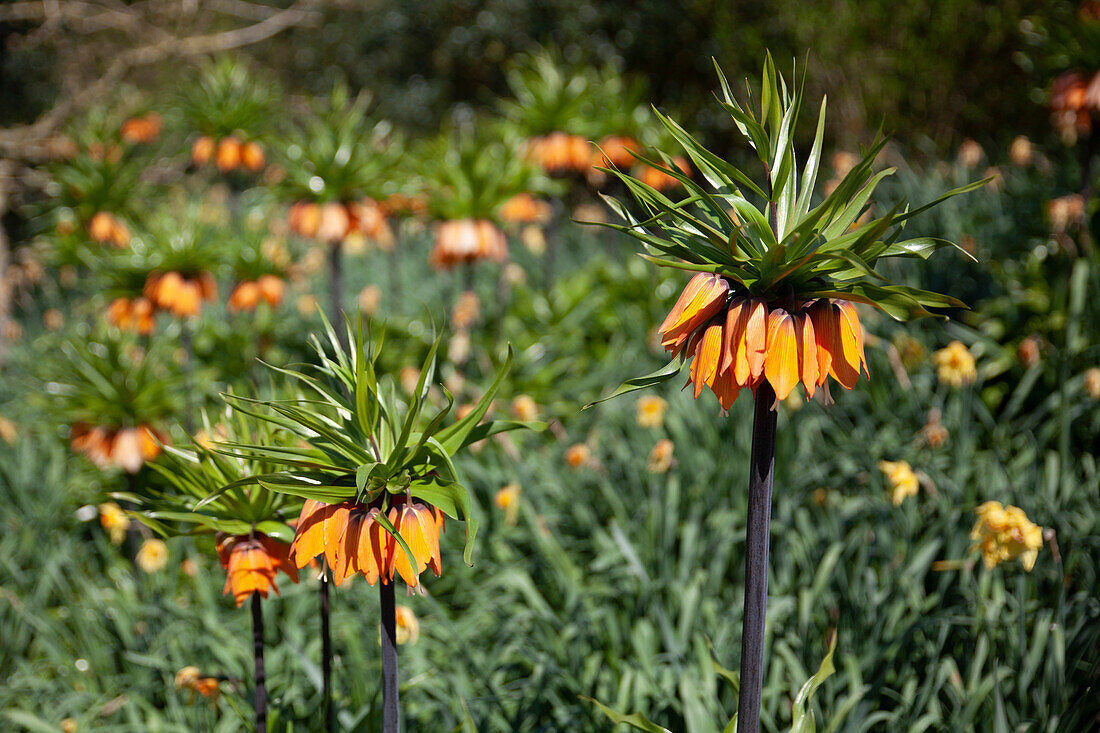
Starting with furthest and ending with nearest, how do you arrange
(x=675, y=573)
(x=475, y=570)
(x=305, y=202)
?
(x=305, y=202) → (x=475, y=570) → (x=675, y=573)

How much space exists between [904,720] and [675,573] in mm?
885

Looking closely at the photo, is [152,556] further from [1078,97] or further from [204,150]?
[1078,97]

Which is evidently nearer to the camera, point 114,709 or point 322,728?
point 322,728

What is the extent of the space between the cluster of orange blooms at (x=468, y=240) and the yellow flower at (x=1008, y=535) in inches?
115

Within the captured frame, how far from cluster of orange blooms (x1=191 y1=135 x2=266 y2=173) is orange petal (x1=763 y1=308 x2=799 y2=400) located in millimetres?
4767

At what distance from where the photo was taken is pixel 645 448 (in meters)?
3.38

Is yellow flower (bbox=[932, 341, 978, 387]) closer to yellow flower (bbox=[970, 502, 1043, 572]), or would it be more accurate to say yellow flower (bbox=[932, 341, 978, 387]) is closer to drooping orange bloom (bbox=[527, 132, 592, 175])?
yellow flower (bbox=[970, 502, 1043, 572])

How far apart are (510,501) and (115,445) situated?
152 centimetres

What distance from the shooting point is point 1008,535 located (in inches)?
74.4

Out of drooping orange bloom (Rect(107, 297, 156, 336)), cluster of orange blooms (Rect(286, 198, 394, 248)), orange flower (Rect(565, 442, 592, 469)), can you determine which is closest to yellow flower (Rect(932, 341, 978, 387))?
orange flower (Rect(565, 442, 592, 469))

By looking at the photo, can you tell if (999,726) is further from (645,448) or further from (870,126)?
(870,126)

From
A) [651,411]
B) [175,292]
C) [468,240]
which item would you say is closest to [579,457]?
[651,411]

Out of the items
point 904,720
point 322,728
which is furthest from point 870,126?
point 322,728

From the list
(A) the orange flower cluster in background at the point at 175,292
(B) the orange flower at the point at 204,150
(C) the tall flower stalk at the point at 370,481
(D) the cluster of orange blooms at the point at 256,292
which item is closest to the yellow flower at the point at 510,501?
(C) the tall flower stalk at the point at 370,481
